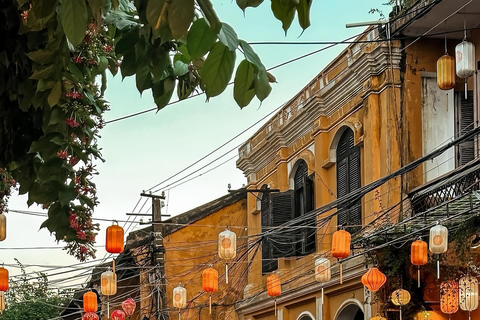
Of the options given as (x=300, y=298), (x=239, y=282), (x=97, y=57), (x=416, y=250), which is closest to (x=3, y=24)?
(x=97, y=57)

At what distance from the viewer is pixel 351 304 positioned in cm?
1691

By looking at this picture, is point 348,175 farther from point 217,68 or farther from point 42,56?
point 217,68

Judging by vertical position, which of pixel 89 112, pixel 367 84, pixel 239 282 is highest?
pixel 367 84

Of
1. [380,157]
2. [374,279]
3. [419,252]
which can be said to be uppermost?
[380,157]

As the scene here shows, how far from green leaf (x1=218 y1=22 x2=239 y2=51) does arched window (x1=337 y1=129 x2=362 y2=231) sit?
534 inches

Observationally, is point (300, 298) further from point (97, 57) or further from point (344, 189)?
point (97, 57)

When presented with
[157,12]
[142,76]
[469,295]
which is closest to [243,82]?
[157,12]

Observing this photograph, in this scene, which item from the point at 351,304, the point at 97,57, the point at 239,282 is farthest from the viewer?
the point at 239,282

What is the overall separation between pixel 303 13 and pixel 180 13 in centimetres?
38

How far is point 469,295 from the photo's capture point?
528 inches

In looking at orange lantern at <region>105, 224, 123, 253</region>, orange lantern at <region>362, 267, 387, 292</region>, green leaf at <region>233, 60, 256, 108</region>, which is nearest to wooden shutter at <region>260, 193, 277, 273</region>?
orange lantern at <region>105, 224, 123, 253</region>

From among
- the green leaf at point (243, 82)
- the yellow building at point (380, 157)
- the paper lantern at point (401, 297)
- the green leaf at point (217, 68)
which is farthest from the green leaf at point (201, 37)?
the paper lantern at point (401, 297)

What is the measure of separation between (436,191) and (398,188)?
1325 mm

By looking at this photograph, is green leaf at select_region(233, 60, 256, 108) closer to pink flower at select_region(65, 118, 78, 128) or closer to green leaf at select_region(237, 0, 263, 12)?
green leaf at select_region(237, 0, 263, 12)
